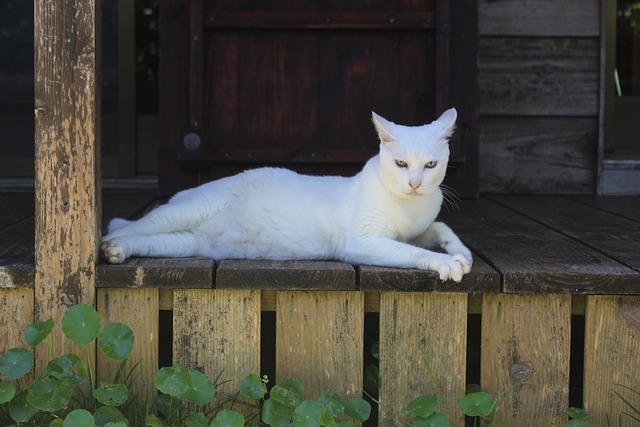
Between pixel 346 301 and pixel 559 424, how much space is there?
73 centimetres

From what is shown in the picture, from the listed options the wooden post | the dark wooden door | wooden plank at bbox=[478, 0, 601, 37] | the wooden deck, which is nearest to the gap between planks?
the wooden deck

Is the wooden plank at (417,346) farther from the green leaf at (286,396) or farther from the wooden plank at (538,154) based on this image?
the wooden plank at (538,154)

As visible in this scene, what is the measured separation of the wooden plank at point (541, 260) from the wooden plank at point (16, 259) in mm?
1414

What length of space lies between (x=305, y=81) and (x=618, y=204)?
5.46 feet

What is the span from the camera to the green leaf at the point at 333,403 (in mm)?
2473

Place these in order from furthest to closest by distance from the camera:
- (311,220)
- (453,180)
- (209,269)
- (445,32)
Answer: (453,180) → (445,32) → (311,220) → (209,269)

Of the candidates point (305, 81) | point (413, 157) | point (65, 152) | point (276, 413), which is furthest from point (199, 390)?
point (305, 81)

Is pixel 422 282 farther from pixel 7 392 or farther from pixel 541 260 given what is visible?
pixel 7 392

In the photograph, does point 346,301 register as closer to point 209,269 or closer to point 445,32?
point 209,269

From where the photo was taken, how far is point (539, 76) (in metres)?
4.79

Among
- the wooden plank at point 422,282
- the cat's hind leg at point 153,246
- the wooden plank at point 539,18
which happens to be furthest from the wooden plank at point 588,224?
the cat's hind leg at point 153,246

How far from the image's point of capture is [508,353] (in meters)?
2.66

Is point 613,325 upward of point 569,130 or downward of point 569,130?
downward

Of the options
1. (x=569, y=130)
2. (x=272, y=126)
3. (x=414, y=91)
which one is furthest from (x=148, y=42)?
(x=569, y=130)
